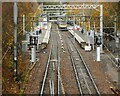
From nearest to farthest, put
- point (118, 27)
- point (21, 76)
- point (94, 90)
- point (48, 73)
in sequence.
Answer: point (94, 90), point (21, 76), point (48, 73), point (118, 27)

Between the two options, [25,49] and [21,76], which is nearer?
[21,76]

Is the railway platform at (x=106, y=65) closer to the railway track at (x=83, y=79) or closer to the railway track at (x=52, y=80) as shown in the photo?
the railway track at (x=83, y=79)

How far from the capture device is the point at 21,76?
12.3m

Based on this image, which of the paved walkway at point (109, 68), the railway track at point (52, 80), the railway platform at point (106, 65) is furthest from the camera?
the paved walkway at point (109, 68)

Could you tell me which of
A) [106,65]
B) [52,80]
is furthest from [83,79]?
[106,65]

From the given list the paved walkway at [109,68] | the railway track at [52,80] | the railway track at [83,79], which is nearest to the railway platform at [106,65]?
the paved walkway at [109,68]

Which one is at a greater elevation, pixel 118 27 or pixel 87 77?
pixel 118 27

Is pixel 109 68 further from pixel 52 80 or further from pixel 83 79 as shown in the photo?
pixel 52 80

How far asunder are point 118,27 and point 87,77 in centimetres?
858

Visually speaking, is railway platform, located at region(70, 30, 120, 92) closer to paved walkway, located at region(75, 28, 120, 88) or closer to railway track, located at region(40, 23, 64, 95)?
paved walkway, located at region(75, 28, 120, 88)

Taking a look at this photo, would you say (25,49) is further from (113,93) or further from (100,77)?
(113,93)

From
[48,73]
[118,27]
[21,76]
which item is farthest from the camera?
[118,27]

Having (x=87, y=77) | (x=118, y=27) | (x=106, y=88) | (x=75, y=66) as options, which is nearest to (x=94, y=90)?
(x=106, y=88)

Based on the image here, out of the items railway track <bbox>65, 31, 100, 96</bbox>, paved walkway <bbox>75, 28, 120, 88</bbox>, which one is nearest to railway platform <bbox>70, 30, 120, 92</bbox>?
paved walkway <bbox>75, 28, 120, 88</bbox>
